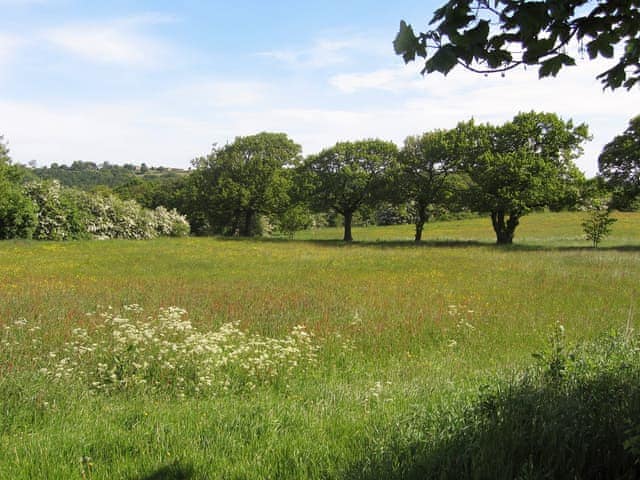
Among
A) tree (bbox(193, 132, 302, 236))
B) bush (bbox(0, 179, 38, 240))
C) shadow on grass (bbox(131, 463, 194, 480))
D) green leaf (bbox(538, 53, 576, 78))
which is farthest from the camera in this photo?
tree (bbox(193, 132, 302, 236))

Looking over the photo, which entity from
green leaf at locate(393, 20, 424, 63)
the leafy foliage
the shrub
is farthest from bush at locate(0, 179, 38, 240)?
green leaf at locate(393, 20, 424, 63)

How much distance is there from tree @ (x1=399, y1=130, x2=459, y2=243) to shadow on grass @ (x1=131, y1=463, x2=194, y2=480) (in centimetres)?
3833

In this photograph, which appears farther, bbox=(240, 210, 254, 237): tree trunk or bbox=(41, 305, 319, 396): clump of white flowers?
bbox=(240, 210, 254, 237): tree trunk

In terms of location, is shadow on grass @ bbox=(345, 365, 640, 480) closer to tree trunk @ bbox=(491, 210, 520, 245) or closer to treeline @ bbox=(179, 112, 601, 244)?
treeline @ bbox=(179, 112, 601, 244)

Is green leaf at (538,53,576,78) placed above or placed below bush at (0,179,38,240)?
above

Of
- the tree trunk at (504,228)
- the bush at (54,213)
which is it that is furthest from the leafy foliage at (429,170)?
the bush at (54,213)

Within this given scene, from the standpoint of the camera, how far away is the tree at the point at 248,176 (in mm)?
49562

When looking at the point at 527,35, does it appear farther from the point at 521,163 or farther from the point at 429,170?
the point at 429,170

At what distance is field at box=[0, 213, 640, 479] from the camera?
12.5ft

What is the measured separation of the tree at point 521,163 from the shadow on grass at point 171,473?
35.5 m

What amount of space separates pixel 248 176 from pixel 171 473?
48.2 meters

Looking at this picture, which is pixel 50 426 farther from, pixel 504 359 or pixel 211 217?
pixel 211 217

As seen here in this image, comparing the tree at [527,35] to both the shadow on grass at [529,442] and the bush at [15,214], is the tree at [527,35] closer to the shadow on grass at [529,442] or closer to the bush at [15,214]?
the shadow on grass at [529,442]

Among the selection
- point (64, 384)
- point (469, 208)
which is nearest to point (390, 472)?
point (64, 384)
